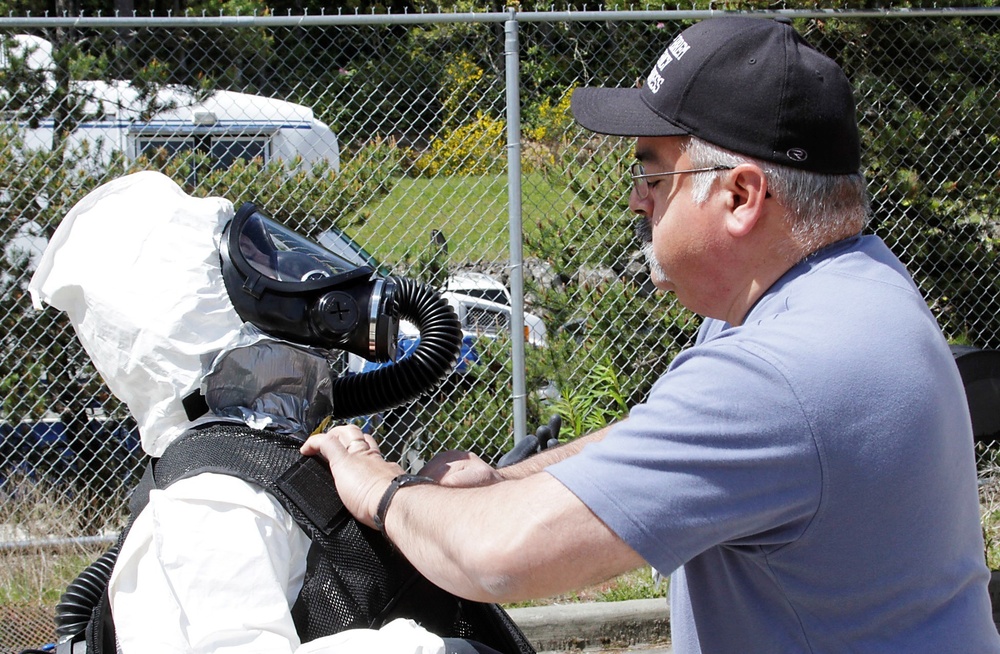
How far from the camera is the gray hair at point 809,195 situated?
5.14ft

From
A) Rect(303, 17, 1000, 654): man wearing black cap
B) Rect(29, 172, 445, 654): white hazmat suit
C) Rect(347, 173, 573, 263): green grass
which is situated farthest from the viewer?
Rect(347, 173, 573, 263): green grass

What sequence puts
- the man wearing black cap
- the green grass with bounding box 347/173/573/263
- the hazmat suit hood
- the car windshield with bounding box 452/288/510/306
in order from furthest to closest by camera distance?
the car windshield with bounding box 452/288/510/306, the green grass with bounding box 347/173/573/263, the hazmat suit hood, the man wearing black cap

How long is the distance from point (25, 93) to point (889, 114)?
4.64 metres

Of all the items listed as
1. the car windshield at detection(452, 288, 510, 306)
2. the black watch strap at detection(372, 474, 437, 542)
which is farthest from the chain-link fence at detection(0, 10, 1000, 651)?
the black watch strap at detection(372, 474, 437, 542)

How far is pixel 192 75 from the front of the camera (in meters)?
4.93

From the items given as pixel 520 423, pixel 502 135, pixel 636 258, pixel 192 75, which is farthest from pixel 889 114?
pixel 192 75

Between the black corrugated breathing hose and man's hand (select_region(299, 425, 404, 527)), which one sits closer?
man's hand (select_region(299, 425, 404, 527))

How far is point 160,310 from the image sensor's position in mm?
1788

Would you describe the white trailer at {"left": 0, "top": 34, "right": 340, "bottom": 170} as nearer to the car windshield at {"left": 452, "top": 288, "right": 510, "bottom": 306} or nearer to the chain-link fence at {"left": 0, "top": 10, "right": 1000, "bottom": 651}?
the chain-link fence at {"left": 0, "top": 10, "right": 1000, "bottom": 651}

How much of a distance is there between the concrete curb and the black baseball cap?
314cm

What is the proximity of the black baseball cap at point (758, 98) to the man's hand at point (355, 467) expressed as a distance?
0.78 m

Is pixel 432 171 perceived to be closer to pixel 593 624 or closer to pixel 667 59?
pixel 593 624

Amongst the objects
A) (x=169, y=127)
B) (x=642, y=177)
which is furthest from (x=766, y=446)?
(x=169, y=127)

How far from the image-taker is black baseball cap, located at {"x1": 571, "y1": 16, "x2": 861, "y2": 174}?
155 cm
